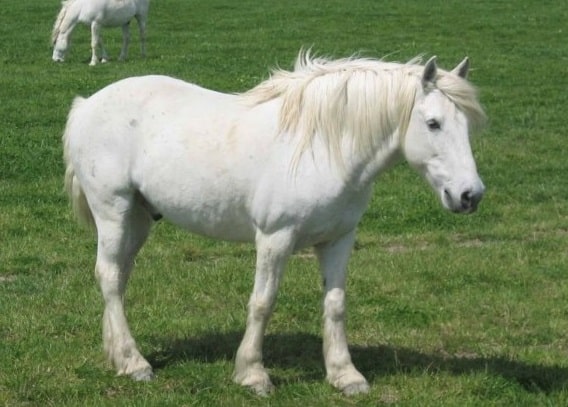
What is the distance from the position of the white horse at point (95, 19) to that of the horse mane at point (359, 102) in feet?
57.5

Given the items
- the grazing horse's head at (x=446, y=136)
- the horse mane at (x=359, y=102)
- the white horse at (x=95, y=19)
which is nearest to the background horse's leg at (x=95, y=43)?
the white horse at (x=95, y=19)

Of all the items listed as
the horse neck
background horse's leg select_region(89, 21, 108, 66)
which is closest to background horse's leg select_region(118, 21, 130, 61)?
background horse's leg select_region(89, 21, 108, 66)

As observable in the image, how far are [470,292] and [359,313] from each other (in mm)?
1031

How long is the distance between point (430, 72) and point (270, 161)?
3.33 feet

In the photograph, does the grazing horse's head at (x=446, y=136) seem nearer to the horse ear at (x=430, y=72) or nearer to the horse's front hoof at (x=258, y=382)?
the horse ear at (x=430, y=72)

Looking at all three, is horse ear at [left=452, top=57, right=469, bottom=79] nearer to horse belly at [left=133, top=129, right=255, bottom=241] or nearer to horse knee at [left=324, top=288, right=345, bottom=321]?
horse belly at [left=133, top=129, right=255, bottom=241]

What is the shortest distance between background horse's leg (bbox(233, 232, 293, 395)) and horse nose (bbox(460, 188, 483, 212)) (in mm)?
1005

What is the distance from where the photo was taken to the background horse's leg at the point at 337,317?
628cm

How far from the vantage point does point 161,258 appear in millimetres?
9406

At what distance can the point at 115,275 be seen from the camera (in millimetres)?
6684

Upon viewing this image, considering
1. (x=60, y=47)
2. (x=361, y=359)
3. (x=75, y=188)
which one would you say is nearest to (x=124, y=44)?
(x=60, y=47)

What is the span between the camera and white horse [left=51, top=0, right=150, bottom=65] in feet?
76.1

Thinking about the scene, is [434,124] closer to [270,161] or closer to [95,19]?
[270,161]

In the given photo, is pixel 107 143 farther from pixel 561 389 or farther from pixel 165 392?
pixel 561 389
